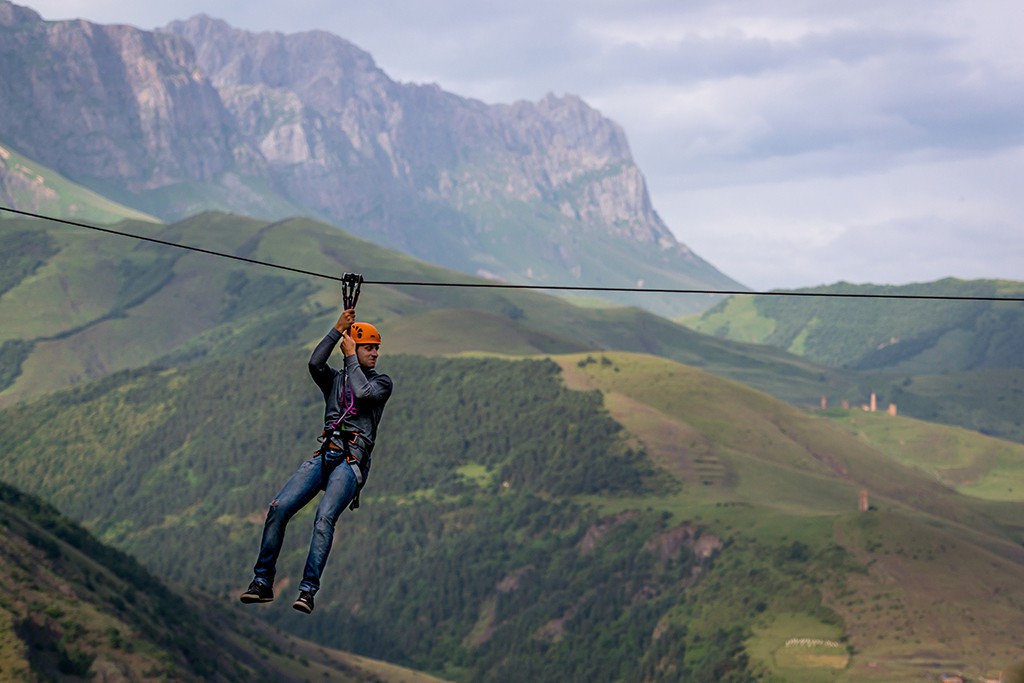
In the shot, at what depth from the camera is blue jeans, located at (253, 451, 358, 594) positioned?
1249 inches

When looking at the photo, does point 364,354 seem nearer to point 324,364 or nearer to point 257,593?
point 324,364

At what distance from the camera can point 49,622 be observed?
175m

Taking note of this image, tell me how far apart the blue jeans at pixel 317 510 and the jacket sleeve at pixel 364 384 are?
1463 mm

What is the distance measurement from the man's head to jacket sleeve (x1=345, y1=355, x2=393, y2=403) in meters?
0.15

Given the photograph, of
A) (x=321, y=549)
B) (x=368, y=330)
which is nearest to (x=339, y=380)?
(x=368, y=330)

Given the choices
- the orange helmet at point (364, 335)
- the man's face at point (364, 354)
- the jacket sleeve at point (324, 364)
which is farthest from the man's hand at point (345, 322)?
the man's face at point (364, 354)

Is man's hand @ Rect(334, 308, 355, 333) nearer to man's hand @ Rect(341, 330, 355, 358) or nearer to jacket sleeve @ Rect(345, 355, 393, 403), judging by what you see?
man's hand @ Rect(341, 330, 355, 358)

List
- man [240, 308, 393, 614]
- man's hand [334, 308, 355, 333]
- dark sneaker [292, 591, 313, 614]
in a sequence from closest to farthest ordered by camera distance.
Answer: dark sneaker [292, 591, 313, 614] → man [240, 308, 393, 614] → man's hand [334, 308, 355, 333]

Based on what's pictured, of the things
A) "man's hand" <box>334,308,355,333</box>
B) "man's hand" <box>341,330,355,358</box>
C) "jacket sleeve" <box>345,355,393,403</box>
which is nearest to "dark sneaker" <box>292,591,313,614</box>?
"jacket sleeve" <box>345,355,393,403</box>

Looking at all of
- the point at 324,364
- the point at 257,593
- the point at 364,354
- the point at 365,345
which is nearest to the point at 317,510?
the point at 257,593

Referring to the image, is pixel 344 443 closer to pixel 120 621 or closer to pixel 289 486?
pixel 289 486

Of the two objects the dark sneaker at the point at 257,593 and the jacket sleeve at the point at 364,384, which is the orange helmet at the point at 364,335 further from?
the dark sneaker at the point at 257,593

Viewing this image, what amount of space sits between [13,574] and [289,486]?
162m

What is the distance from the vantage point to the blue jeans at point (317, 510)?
31.7 meters
